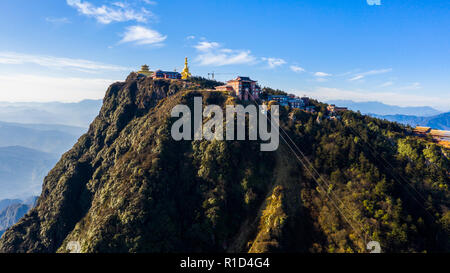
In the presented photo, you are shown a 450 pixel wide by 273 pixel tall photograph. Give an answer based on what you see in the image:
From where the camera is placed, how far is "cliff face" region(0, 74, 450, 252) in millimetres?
56156

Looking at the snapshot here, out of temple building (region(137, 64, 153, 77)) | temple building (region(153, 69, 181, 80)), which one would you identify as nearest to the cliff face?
temple building (region(153, 69, 181, 80))

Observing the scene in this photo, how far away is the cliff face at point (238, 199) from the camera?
56156mm

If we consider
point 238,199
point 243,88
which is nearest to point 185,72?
point 243,88

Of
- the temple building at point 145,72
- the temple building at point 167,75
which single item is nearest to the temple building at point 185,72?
the temple building at point 167,75

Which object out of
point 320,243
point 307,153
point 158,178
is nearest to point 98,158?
point 158,178

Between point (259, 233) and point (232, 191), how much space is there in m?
13.2

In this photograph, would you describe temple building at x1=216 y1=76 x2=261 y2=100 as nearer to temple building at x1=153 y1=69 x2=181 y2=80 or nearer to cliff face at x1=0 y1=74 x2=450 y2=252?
cliff face at x1=0 y1=74 x2=450 y2=252

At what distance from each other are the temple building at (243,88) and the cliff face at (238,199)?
531 centimetres

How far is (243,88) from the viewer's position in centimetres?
9188

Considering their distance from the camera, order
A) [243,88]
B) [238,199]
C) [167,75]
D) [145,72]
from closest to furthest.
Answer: [238,199]
[243,88]
[167,75]
[145,72]

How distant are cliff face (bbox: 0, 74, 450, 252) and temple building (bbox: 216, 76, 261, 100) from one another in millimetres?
5315

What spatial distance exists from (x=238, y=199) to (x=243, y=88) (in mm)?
43249

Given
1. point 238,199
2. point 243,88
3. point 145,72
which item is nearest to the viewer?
Answer: point 238,199

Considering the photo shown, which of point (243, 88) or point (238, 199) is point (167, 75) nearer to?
point (243, 88)
